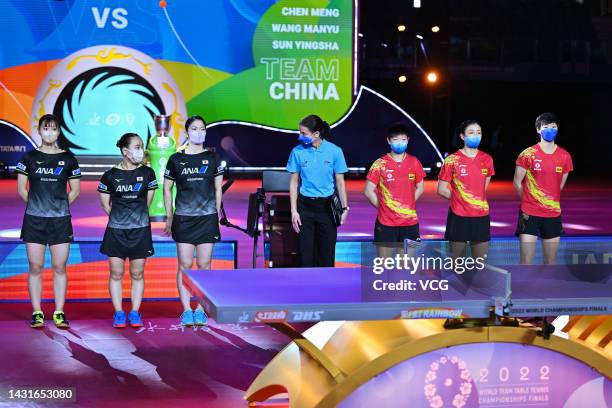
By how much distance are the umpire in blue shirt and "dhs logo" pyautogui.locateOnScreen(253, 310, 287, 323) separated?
3.41 metres

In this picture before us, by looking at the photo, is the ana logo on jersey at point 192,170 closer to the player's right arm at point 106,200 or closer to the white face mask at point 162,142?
the player's right arm at point 106,200

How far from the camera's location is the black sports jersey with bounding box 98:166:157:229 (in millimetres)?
6539

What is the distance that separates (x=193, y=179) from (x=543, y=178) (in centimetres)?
257

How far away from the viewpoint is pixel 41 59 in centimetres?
1730

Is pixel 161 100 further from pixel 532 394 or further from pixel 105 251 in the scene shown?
pixel 532 394

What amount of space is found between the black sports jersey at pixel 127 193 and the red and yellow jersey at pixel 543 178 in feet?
9.16

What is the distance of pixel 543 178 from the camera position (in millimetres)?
6887

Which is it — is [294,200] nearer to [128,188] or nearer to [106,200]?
[128,188]

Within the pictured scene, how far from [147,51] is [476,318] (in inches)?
570

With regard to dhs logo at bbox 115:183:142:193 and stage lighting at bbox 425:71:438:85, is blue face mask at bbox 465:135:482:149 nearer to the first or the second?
dhs logo at bbox 115:183:142:193

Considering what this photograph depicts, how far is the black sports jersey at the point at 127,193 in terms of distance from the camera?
21.5 feet

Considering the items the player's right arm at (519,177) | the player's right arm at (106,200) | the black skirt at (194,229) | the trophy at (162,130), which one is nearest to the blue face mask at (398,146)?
the player's right arm at (519,177)

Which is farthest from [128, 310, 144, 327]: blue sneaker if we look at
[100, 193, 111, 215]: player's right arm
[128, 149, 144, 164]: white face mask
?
[128, 149, 144, 164]: white face mask

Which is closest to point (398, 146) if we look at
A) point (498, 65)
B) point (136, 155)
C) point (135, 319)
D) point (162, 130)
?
point (136, 155)
